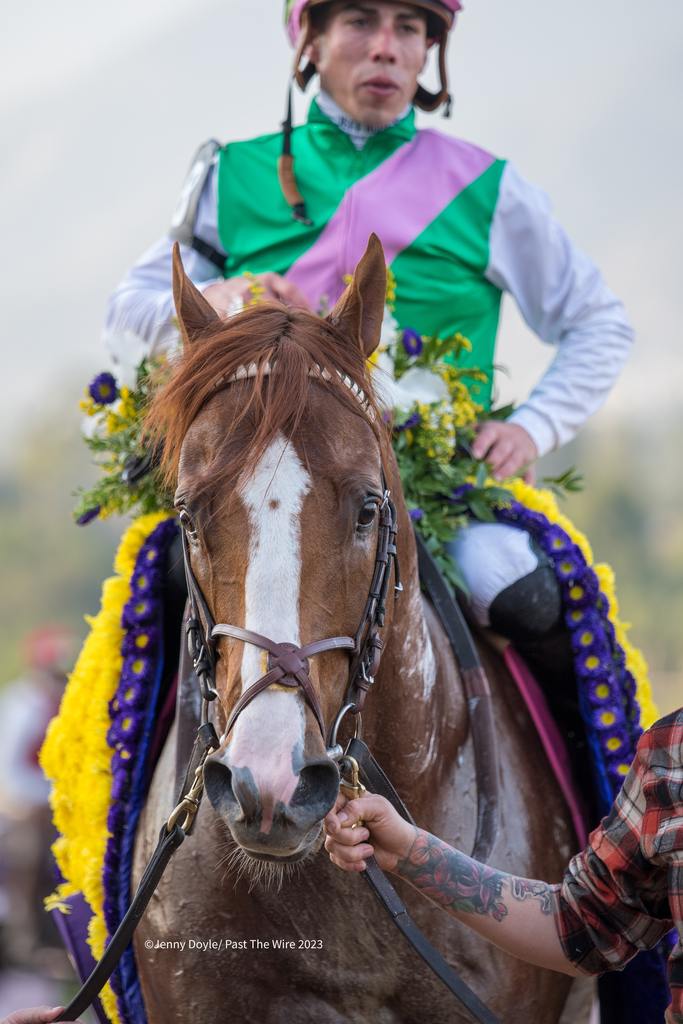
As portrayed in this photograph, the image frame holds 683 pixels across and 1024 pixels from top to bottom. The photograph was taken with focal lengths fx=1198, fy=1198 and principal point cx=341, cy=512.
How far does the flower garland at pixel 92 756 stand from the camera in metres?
3.23

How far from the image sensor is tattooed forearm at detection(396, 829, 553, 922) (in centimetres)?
245

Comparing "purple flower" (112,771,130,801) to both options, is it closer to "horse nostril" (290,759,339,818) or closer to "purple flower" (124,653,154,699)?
"purple flower" (124,653,154,699)

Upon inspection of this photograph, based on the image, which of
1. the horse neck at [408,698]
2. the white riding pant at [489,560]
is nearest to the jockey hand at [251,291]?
the white riding pant at [489,560]

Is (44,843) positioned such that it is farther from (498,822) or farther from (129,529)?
(498,822)

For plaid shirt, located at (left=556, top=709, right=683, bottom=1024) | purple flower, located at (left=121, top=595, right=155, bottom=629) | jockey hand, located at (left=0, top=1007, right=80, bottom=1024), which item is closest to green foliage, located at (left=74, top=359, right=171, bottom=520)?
purple flower, located at (left=121, top=595, right=155, bottom=629)

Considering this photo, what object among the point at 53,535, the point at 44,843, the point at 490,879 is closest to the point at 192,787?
the point at 490,879

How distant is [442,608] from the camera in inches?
130

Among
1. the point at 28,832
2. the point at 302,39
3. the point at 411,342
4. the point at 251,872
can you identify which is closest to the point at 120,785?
the point at 251,872

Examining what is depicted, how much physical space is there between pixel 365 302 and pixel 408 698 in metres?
0.97

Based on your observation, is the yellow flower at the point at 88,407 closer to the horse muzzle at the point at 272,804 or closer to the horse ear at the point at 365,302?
the horse ear at the point at 365,302

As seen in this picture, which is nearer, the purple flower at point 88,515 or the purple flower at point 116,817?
the purple flower at point 116,817

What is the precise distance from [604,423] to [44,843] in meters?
42.0

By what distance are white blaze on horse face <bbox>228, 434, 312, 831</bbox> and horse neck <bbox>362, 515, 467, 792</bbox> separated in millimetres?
562

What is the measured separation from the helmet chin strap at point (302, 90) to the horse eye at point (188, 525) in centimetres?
188
